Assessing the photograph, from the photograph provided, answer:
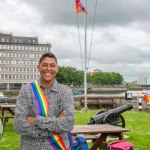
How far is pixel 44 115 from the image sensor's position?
3.67 metres

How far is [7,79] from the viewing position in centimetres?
12219

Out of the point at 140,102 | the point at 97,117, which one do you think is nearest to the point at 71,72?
the point at 140,102

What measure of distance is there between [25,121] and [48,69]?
2.17 feet

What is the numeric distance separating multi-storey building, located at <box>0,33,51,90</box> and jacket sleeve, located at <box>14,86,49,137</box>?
120 m

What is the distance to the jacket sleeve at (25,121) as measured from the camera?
3.64 meters

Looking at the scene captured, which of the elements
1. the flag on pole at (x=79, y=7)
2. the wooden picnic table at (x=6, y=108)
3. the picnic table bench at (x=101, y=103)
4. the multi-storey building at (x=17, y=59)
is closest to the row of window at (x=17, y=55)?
the multi-storey building at (x=17, y=59)

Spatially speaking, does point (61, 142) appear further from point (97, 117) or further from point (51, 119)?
point (97, 117)

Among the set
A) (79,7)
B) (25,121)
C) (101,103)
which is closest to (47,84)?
(25,121)

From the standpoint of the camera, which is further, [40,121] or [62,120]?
[62,120]

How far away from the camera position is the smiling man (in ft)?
12.0

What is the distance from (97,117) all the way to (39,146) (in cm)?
545

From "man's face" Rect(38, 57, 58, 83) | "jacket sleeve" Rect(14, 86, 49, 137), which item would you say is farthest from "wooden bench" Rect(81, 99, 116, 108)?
"jacket sleeve" Rect(14, 86, 49, 137)

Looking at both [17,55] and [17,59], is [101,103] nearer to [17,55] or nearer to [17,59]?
[17,59]

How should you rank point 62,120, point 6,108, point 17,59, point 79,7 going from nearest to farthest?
1. point 62,120
2. point 6,108
3. point 79,7
4. point 17,59
